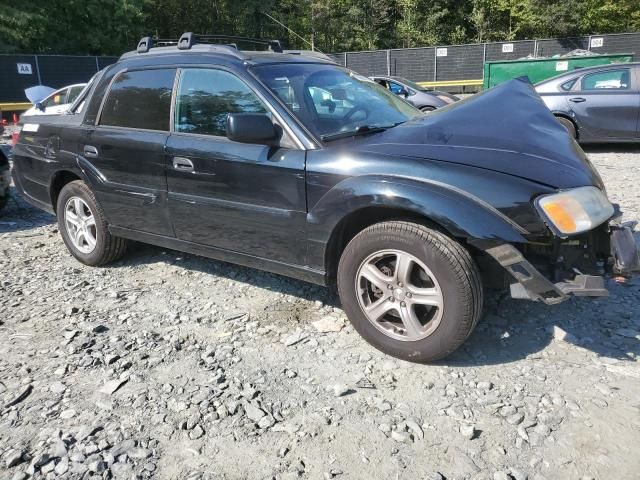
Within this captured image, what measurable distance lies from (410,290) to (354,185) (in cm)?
67

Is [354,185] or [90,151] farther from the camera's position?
[90,151]

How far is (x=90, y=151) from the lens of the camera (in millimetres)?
4391

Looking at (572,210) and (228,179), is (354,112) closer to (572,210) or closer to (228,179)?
(228,179)

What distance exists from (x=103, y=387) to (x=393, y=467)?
1.69 meters

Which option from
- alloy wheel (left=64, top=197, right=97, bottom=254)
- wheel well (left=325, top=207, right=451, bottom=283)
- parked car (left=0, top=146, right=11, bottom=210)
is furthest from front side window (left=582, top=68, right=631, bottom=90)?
parked car (left=0, top=146, right=11, bottom=210)

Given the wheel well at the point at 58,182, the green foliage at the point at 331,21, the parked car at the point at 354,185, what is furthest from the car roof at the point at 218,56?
the green foliage at the point at 331,21

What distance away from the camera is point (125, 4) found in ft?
90.4

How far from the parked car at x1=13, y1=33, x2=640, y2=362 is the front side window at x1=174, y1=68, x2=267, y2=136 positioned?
0.04 feet

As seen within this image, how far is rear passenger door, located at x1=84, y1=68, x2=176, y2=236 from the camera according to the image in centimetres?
395

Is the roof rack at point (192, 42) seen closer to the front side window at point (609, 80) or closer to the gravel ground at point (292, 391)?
the gravel ground at point (292, 391)

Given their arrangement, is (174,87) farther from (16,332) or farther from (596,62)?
(596,62)

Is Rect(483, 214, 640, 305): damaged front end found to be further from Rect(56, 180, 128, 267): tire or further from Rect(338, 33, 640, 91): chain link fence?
Rect(338, 33, 640, 91): chain link fence

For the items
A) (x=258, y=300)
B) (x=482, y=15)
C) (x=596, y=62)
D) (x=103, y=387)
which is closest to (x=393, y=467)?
(x=103, y=387)

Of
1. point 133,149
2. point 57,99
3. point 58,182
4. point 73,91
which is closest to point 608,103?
point 133,149
